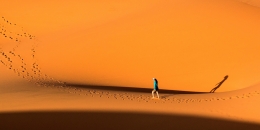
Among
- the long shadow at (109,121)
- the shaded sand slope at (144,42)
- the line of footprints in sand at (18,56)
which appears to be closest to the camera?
the long shadow at (109,121)

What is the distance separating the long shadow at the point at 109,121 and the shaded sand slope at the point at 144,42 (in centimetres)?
580

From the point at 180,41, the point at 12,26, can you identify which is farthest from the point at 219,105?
the point at 12,26

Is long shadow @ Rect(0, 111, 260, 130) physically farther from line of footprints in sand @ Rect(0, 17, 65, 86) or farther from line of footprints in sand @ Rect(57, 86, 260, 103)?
line of footprints in sand @ Rect(0, 17, 65, 86)

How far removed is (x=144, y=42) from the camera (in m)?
19.3

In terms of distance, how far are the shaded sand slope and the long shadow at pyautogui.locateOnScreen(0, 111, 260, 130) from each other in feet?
19.0

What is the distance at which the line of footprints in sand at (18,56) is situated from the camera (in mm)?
14863

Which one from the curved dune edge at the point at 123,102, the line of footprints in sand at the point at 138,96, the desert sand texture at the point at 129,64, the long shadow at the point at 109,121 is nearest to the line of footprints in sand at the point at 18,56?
the desert sand texture at the point at 129,64

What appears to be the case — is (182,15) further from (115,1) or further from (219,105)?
(219,105)

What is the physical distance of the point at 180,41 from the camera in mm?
19172

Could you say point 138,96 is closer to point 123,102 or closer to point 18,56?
point 123,102

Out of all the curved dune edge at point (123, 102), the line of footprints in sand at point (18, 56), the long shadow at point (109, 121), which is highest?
the line of footprints in sand at point (18, 56)

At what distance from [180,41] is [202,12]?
13.2ft

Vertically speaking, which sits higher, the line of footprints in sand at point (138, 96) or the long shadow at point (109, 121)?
the line of footprints in sand at point (138, 96)

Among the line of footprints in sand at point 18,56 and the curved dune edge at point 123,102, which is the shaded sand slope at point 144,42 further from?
the curved dune edge at point 123,102
